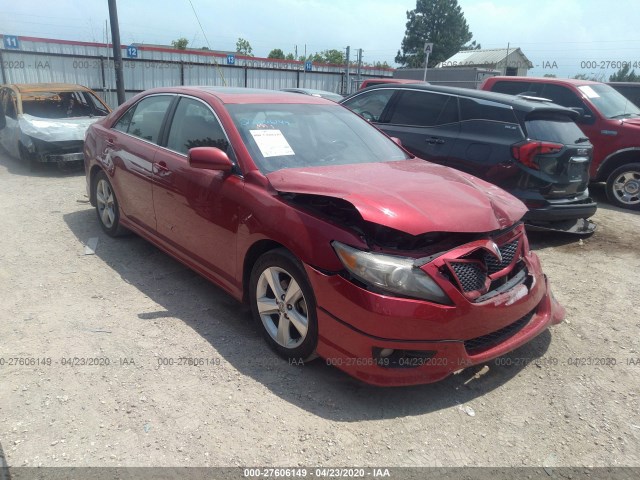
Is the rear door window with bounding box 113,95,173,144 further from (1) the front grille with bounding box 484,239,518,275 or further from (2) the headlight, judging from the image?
(1) the front grille with bounding box 484,239,518,275

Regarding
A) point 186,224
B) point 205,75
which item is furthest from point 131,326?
point 205,75

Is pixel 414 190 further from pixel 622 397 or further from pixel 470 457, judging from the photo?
pixel 622 397

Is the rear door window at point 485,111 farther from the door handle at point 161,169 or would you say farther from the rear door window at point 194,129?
the door handle at point 161,169

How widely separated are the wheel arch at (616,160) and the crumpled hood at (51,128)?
8866mm

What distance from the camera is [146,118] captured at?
15.6ft

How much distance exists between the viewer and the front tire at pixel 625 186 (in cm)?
771

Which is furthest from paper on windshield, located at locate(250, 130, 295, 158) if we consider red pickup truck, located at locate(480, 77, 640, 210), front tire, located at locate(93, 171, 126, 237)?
red pickup truck, located at locate(480, 77, 640, 210)

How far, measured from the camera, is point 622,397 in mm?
3086

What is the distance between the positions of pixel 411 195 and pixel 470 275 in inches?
23.6

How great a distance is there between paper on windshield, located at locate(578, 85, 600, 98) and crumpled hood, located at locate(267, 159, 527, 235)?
5.72 meters

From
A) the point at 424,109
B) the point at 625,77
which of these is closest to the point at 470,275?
the point at 424,109

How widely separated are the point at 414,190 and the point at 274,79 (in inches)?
693

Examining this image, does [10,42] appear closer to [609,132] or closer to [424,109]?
[424,109]

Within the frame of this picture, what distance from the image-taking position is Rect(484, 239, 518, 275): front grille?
9.73ft
